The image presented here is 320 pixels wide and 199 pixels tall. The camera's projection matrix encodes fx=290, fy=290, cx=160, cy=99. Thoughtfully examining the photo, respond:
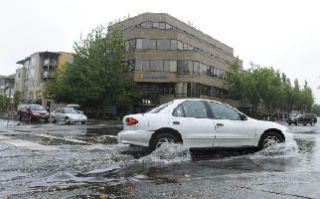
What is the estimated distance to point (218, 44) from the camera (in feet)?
202

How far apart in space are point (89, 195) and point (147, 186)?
88cm

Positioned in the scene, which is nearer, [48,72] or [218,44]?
[218,44]

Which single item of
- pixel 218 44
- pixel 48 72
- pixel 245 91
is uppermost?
pixel 218 44

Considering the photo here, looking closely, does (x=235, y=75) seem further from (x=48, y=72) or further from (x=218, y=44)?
(x=48, y=72)

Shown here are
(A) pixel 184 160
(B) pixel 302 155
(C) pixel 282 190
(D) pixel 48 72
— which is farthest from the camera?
(D) pixel 48 72

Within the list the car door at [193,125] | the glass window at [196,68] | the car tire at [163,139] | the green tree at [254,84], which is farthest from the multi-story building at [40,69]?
the car tire at [163,139]

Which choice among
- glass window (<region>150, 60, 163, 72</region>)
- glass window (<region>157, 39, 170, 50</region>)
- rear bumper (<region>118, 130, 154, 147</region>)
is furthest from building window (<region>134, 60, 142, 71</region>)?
rear bumper (<region>118, 130, 154, 147</region>)

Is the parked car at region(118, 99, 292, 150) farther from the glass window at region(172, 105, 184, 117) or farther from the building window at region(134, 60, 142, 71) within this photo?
the building window at region(134, 60, 142, 71)

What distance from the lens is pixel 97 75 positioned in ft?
123

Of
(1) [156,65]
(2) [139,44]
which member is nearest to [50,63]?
(2) [139,44]

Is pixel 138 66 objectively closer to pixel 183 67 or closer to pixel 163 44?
pixel 163 44

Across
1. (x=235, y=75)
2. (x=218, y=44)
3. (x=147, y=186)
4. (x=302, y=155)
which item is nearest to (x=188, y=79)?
(x=235, y=75)

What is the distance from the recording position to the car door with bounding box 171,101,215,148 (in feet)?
23.3

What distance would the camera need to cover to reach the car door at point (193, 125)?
7098mm
